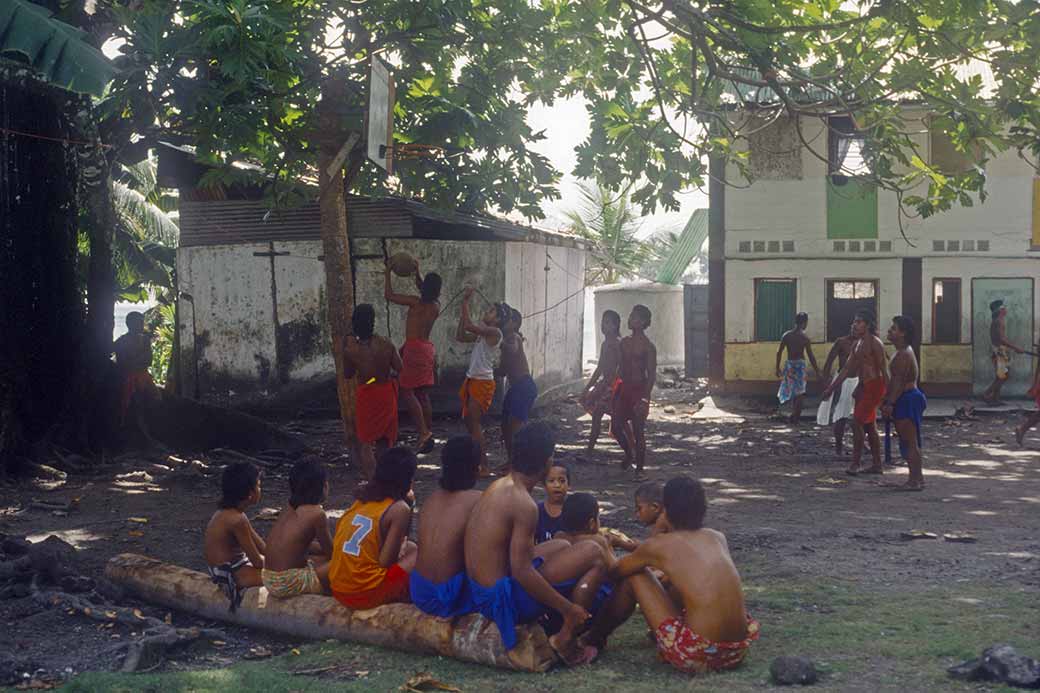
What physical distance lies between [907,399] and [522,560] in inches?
247

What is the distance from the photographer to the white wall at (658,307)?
28439mm

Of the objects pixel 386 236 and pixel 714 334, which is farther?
pixel 714 334

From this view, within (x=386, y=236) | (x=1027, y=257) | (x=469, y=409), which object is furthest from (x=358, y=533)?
(x=1027, y=257)

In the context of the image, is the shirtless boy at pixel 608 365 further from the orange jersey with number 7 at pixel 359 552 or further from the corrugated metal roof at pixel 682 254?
the corrugated metal roof at pixel 682 254

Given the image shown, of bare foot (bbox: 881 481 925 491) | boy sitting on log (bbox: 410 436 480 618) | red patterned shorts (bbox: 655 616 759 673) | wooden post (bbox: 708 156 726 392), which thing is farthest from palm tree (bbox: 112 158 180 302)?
red patterned shorts (bbox: 655 616 759 673)

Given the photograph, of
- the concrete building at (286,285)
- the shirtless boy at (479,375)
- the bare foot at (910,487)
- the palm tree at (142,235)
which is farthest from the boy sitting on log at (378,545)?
the palm tree at (142,235)

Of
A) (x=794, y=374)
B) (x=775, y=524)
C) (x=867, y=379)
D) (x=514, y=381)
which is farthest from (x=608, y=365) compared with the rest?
(x=794, y=374)

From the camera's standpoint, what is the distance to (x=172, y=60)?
343 inches

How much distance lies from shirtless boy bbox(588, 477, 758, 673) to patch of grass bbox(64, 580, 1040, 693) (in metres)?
0.11

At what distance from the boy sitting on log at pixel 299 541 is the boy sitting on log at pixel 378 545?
26cm

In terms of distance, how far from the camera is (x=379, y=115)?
32.1ft

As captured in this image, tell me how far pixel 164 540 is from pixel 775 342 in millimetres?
13148

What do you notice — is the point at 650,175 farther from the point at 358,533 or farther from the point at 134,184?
the point at 134,184

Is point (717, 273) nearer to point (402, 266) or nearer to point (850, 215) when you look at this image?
point (850, 215)
